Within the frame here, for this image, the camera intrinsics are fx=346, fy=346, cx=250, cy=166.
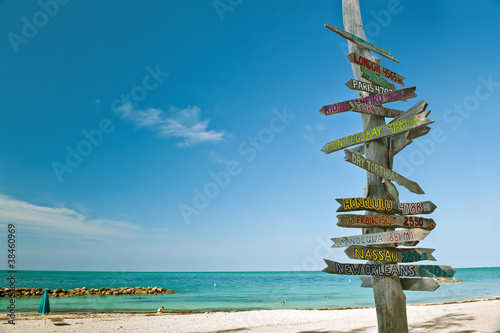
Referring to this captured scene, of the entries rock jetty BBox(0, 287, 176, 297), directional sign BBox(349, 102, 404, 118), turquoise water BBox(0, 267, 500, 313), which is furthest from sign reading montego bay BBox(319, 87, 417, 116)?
rock jetty BBox(0, 287, 176, 297)

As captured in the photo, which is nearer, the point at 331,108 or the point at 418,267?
the point at 418,267

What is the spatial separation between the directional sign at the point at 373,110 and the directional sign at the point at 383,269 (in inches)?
116

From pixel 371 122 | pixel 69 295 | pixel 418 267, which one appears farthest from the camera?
pixel 69 295

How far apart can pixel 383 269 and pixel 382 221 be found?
847mm

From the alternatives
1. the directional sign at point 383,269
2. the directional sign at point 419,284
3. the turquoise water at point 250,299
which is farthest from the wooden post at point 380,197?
the turquoise water at point 250,299

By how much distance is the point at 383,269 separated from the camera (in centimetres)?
615

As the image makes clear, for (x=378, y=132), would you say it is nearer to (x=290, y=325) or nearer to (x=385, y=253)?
(x=385, y=253)

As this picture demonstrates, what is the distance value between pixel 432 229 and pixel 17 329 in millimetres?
17241

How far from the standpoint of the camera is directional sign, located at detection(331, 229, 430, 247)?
5.71 meters

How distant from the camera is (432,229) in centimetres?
621

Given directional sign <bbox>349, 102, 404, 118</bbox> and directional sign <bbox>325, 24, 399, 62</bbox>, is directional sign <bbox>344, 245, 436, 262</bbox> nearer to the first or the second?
directional sign <bbox>349, 102, 404, 118</bbox>

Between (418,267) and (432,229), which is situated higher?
(432,229)

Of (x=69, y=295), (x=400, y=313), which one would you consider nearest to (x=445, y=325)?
(x=400, y=313)

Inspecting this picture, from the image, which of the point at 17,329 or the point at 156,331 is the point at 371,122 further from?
the point at 17,329
